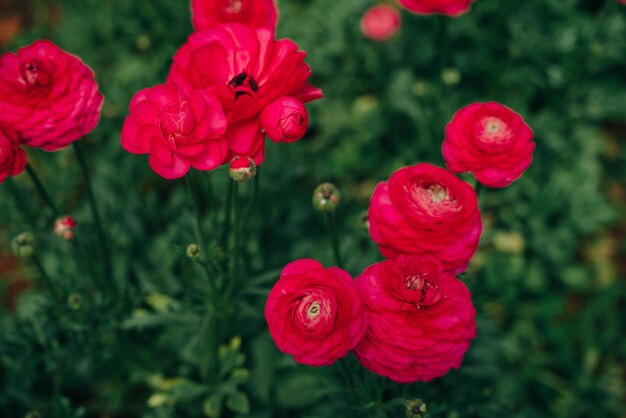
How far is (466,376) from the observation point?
65.2 inches

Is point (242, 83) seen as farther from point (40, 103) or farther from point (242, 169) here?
point (40, 103)

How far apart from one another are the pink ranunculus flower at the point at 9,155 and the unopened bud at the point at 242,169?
1.80ft

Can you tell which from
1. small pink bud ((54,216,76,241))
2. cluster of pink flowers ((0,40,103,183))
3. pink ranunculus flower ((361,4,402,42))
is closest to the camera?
cluster of pink flowers ((0,40,103,183))

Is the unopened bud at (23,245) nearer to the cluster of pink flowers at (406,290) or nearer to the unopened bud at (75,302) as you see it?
the unopened bud at (75,302)

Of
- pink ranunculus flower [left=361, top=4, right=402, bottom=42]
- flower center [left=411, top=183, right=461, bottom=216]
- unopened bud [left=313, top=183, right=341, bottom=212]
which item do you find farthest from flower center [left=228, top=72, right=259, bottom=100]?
pink ranunculus flower [left=361, top=4, right=402, bottom=42]

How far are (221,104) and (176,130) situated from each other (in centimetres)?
11

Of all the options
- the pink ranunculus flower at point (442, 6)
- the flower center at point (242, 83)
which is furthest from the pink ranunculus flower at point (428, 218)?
the pink ranunculus flower at point (442, 6)

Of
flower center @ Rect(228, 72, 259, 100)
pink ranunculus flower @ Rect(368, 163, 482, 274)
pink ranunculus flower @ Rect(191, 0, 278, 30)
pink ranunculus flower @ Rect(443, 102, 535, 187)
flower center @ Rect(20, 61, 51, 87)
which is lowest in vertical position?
pink ranunculus flower @ Rect(368, 163, 482, 274)

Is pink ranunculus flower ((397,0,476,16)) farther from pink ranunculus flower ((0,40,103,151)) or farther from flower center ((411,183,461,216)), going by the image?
pink ranunculus flower ((0,40,103,151))

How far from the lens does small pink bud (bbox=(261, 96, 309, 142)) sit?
1081mm

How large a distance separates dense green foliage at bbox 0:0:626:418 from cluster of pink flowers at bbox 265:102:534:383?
33 cm

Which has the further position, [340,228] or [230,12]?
[340,228]

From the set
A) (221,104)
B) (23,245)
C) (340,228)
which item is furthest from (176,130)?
(340,228)

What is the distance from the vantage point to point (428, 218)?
114cm
